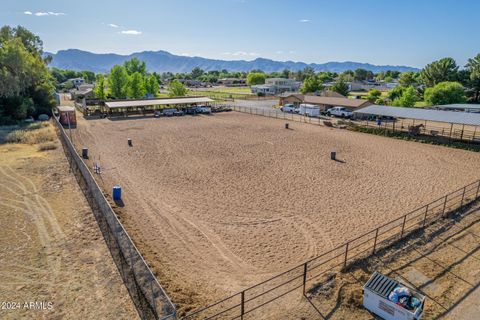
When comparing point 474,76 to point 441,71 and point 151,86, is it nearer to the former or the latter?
point 441,71

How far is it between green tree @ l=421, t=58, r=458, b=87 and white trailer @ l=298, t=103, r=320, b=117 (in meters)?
33.4

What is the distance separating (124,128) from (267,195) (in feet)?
89.0

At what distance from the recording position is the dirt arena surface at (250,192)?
39.0ft

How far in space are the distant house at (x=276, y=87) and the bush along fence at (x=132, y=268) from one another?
79.5 meters

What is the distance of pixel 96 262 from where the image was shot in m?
11.5

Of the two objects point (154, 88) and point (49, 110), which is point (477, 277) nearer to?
point (49, 110)

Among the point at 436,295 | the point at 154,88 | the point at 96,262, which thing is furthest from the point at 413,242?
the point at 154,88

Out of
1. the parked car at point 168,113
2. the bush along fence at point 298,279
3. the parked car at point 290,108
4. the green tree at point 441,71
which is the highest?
the green tree at point 441,71

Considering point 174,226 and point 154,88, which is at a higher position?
point 154,88

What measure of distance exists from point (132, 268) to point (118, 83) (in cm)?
5767

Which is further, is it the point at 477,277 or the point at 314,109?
the point at 314,109

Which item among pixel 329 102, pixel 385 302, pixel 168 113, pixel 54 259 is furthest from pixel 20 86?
pixel 385 302

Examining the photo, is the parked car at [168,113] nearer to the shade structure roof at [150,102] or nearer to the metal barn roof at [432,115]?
the shade structure roof at [150,102]

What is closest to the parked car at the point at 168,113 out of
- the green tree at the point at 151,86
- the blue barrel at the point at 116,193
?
the green tree at the point at 151,86
